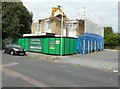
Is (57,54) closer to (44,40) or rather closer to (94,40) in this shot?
(44,40)

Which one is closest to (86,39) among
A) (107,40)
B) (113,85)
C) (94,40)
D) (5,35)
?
(94,40)

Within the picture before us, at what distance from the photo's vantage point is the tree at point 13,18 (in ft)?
128

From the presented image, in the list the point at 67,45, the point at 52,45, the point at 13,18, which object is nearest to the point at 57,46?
the point at 52,45

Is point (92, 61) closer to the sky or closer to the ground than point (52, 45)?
closer to the ground

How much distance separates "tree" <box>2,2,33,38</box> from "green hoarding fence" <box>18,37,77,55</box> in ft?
24.3

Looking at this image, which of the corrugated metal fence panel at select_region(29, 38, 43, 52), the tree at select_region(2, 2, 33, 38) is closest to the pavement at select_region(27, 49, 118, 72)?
the corrugated metal fence panel at select_region(29, 38, 43, 52)

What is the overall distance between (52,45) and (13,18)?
14.1 m

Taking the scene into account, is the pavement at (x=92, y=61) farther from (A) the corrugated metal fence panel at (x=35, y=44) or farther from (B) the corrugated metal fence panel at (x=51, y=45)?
(A) the corrugated metal fence panel at (x=35, y=44)

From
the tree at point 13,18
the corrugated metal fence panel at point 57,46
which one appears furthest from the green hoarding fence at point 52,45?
the tree at point 13,18

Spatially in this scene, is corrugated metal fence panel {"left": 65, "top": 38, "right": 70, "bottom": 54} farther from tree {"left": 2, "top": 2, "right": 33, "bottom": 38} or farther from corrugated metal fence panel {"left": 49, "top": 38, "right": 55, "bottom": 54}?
tree {"left": 2, "top": 2, "right": 33, "bottom": 38}

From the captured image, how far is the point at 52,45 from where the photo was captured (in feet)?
92.5

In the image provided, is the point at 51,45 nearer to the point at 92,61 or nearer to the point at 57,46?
the point at 57,46

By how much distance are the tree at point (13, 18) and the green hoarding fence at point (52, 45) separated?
7.40 metres

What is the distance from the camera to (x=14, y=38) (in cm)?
3934
